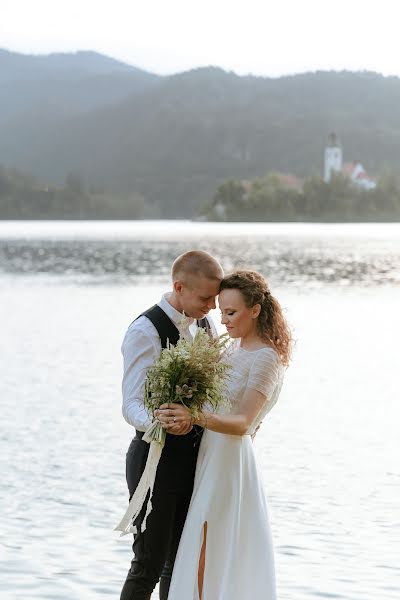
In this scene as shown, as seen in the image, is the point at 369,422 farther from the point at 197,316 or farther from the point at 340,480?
the point at 197,316

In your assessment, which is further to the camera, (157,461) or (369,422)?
(369,422)

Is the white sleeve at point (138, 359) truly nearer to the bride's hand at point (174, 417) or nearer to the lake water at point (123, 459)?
the bride's hand at point (174, 417)

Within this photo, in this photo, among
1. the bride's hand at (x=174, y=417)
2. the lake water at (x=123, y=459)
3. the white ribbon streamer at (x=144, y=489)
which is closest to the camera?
the bride's hand at (x=174, y=417)

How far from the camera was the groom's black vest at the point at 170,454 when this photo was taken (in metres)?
3.97

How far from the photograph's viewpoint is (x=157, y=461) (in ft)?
12.6

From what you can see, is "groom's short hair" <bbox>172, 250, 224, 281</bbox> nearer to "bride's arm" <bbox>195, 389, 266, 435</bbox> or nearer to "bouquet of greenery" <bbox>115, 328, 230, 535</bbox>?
"bouquet of greenery" <bbox>115, 328, 230, 535</bbox>

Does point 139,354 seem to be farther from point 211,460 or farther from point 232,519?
point 232,519

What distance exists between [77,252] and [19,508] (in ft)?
191

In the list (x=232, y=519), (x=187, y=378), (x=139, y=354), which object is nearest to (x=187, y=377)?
(x=187, y=378)

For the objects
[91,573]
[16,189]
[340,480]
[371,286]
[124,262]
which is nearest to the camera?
[91,573]

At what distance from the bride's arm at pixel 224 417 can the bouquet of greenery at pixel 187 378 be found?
29 millimetres

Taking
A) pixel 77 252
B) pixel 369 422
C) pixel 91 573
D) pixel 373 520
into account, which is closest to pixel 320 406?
pixel 369 422

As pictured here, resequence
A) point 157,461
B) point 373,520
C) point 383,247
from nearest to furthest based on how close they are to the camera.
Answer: point 157,461
point 373,520
point 383,247

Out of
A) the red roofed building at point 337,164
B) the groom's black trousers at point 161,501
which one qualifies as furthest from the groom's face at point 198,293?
the red roofed building at point 337,164
